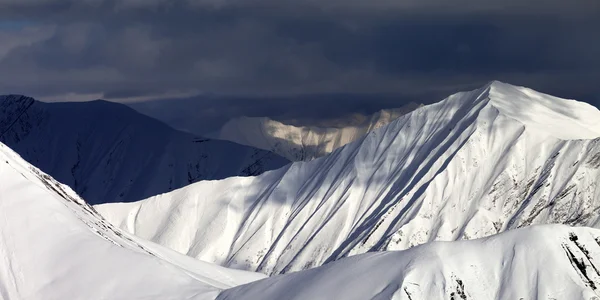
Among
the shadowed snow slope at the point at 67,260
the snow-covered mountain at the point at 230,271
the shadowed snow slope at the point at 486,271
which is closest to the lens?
the shadowed snow slope at the point at 486,271

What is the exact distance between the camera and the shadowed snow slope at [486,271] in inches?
5017

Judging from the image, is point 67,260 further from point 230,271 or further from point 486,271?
point 486,271

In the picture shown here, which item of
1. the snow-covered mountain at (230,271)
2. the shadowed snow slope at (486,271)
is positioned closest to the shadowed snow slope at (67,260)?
the snow-covered mountain at (230,271)

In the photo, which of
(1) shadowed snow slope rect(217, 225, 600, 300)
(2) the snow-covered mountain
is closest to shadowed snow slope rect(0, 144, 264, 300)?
(2) the snow-covered mountain

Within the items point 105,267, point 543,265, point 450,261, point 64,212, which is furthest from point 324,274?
point 64,212

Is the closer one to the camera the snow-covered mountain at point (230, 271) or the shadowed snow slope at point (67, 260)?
the snow-covered mountain at point (230, 271)

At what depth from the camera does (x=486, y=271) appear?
130375 mm

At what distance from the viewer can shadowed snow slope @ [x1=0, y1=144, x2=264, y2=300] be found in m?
157

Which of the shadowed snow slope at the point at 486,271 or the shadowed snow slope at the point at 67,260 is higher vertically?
the shadowed snow slope at the point at 486,271

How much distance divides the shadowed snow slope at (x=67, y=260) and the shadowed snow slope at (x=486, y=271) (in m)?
25.8

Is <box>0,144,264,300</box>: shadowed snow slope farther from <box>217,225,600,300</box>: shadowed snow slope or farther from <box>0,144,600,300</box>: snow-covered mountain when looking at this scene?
<box>217,225,600,300</box>: shadowed snow slope

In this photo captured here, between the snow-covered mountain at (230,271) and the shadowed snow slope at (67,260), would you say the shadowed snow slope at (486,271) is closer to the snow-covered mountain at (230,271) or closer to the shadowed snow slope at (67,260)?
the snow-covered mountain at (230,271)

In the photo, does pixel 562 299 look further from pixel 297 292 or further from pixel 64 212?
pixel 64 212

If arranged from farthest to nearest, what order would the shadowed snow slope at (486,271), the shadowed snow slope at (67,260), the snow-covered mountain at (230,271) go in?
the shadowed snow slope at (67,260) < the snow-covered mountain at (230,271) < the shadowed snow slope at (486,271)
